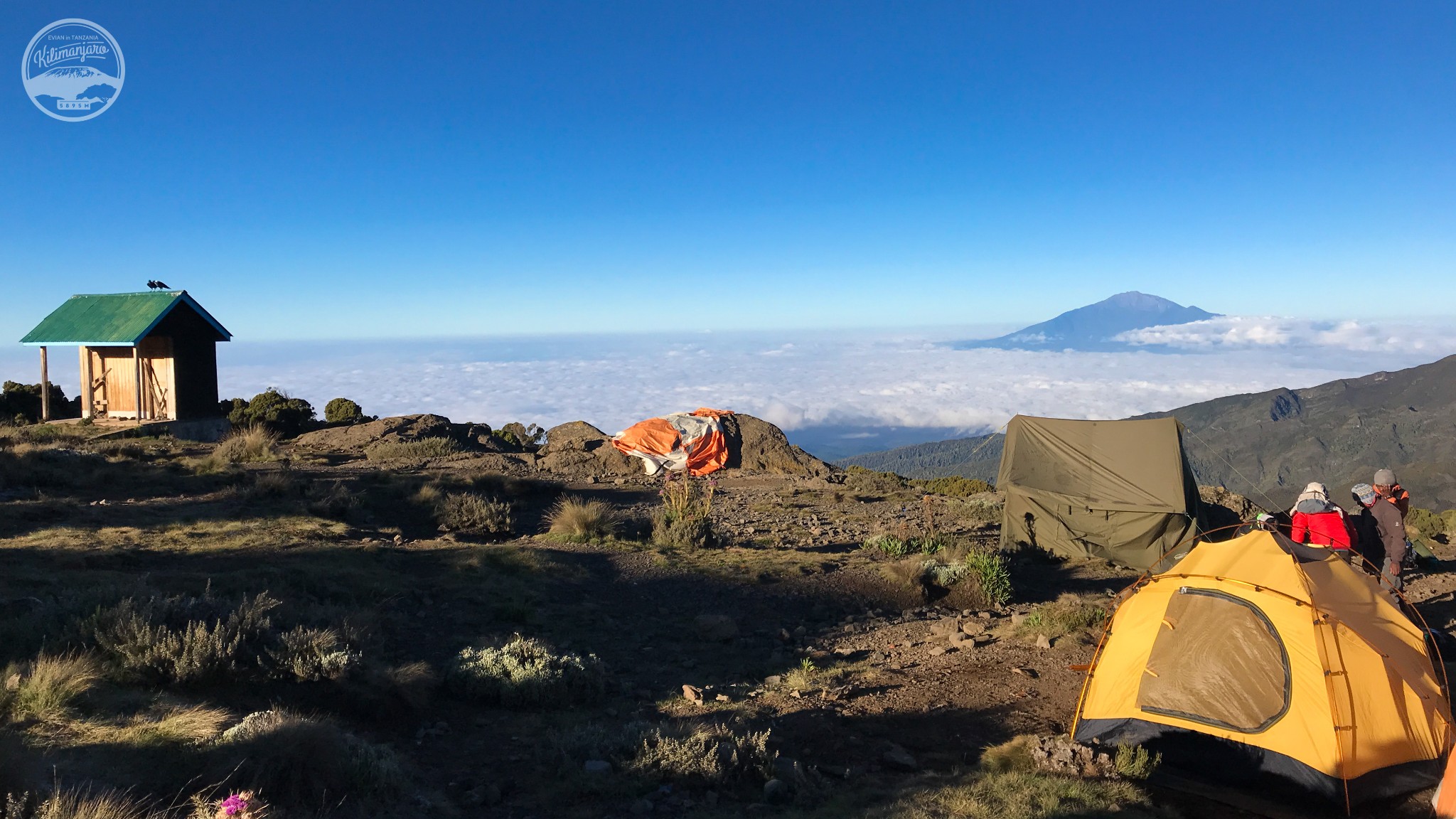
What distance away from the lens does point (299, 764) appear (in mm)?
4000

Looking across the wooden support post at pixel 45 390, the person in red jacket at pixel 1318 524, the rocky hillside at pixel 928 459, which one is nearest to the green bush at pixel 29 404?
the wooden support post at pixel 45 390

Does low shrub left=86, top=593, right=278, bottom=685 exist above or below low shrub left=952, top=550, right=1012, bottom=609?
above

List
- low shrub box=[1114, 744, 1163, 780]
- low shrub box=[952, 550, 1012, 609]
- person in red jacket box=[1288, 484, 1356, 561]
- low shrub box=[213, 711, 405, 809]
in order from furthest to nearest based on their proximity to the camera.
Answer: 1. low shrub box=[952, 550, 1012, 609]
2. person in red jacket box=[1288, 484, 1356, 561]
3. low shrub box=[1114, 744, 1163, 780]
4. low shrub box=[213, 711, 405, 809]

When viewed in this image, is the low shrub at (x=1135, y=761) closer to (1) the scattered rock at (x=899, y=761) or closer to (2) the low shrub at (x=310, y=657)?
(1) the scattered rock at (x=899, y=761)

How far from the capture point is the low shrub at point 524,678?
621 centimetres

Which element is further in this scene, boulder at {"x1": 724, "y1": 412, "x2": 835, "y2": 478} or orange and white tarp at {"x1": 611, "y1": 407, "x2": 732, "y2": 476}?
boulder at {"x1": 724, "y1": 412, "x2": 835, "y2": 478}

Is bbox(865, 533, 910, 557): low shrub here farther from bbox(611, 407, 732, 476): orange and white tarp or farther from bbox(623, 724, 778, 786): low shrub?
bbox(611, 407, 732, 476): orange and white tarp

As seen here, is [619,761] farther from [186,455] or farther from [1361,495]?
[186,455]

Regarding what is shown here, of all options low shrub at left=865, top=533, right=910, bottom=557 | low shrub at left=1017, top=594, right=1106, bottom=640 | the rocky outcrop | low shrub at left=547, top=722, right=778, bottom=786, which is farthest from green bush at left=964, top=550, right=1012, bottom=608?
the rocky outcrop

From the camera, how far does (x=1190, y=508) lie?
39.1ft

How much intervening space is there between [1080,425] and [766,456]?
10.6 m

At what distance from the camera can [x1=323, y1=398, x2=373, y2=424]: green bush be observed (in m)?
27.1

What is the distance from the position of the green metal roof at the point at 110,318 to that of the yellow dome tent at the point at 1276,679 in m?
22.6

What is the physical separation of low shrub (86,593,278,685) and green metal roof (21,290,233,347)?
58.6 feet
